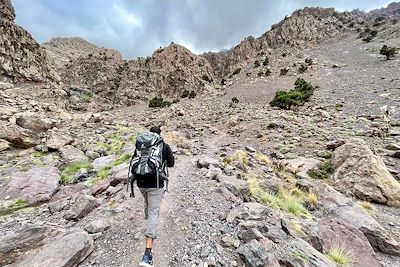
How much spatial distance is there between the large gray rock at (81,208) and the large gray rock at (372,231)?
7.00m

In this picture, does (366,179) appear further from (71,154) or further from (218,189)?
(71,154)

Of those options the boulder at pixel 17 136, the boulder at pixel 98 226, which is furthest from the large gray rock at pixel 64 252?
the boulder at pixel 17 136

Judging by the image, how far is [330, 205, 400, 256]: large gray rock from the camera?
268 inches

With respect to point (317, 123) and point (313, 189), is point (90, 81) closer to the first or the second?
point (317, 123)

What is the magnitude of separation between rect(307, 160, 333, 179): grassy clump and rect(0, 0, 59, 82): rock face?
25.9 m

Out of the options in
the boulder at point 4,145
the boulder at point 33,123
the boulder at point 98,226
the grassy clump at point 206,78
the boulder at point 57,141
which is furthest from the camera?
the grassy clump at point 206,78

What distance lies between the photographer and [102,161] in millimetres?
12195

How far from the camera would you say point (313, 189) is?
964 centimetres

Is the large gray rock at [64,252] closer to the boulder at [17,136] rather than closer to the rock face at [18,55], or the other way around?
the boulder at [17,136]

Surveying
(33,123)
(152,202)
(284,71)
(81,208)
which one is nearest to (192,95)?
(284,71)

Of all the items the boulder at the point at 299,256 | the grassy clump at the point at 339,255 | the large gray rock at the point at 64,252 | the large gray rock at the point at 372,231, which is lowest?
the large gray rock at the point at 372,231

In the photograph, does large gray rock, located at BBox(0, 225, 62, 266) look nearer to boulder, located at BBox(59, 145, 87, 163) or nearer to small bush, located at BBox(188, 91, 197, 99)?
boulder, located at BBox(59, 145, 87, 163)

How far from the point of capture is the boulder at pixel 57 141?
1384 centimetres

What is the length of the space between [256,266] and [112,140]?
13.4m
